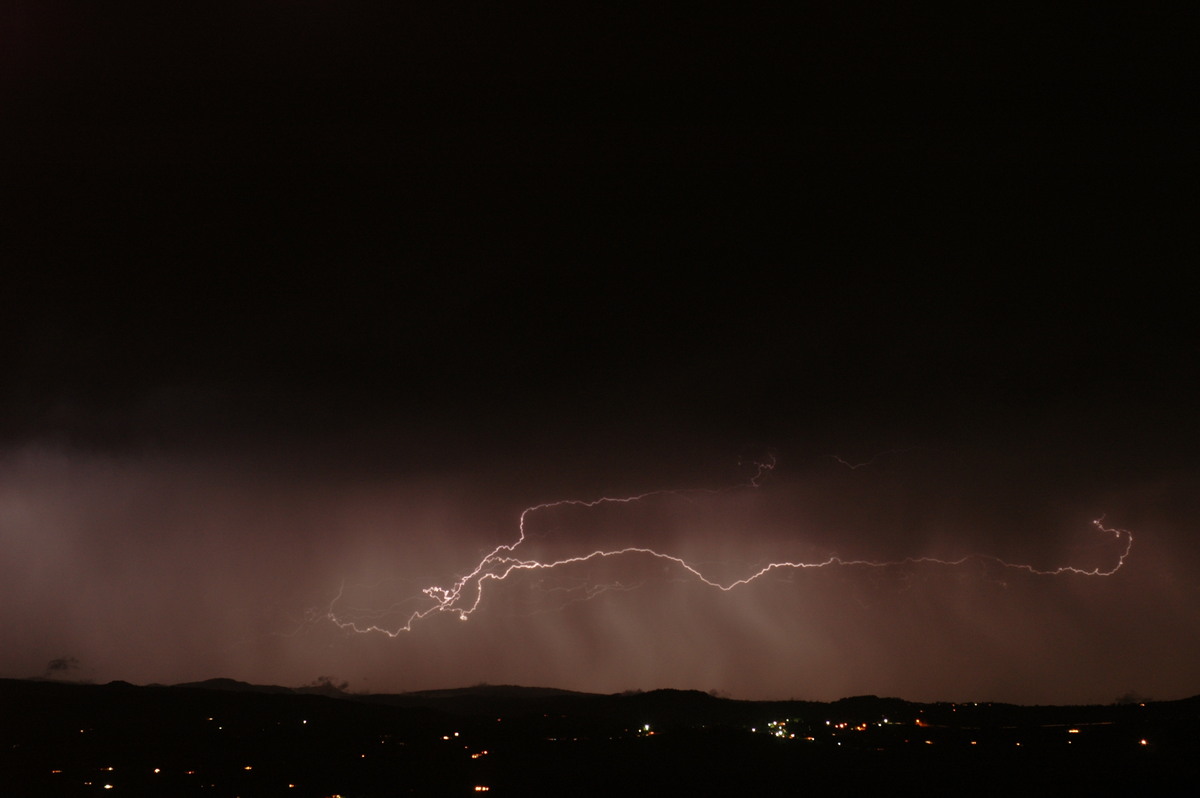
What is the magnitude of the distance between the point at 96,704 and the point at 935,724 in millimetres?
50068

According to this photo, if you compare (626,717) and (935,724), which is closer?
(935,724)

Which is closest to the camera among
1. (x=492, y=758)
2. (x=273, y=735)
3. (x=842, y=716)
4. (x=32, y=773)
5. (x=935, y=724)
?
(x=32, y=773)

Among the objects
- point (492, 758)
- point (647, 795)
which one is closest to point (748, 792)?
point (647, 795)

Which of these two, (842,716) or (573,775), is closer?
(573,775)

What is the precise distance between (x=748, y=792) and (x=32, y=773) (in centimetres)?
2353

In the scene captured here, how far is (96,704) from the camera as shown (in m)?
48.6

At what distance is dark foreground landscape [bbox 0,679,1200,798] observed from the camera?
2512cm

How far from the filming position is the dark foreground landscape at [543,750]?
82.4 feet

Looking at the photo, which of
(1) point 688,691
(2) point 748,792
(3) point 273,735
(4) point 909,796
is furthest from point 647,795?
(1) point 688,691

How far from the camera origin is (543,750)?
34781 millimetres

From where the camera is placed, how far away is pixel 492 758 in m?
32.5

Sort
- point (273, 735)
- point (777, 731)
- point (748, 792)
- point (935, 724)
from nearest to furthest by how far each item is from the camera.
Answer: point (748, 792), point (273, 735), point (777, 731), point (935, 724)

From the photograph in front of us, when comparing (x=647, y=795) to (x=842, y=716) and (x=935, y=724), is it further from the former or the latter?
(x=842, y=716)

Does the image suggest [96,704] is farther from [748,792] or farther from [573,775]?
[748,792]
